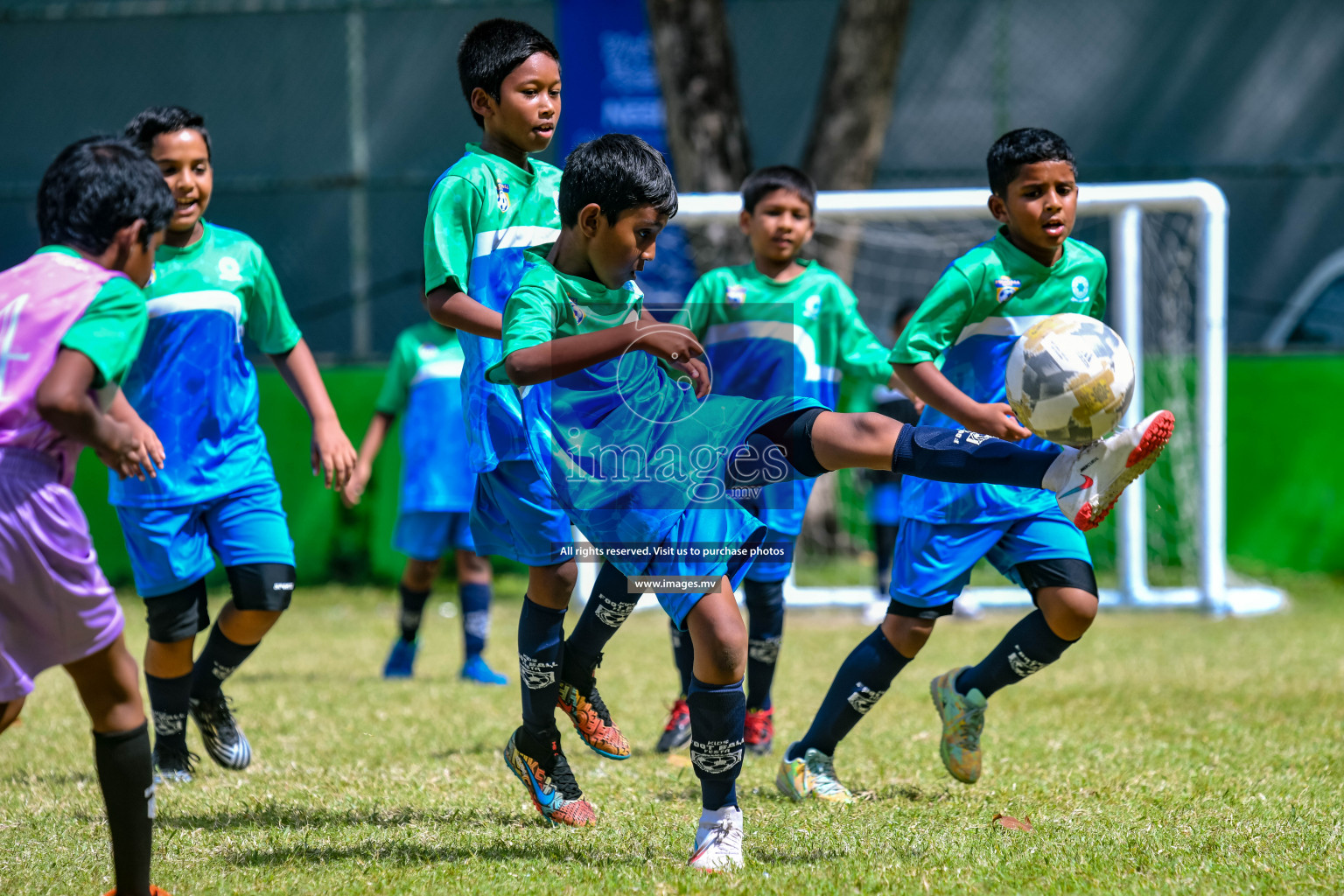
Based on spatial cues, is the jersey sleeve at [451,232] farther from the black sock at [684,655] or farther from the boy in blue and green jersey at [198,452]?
the black sock at [684,655]

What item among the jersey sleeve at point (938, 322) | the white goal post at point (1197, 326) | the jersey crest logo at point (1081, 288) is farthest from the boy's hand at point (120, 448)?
the white goal post at point (1197, 326)

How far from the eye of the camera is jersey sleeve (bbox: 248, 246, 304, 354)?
4.09 m

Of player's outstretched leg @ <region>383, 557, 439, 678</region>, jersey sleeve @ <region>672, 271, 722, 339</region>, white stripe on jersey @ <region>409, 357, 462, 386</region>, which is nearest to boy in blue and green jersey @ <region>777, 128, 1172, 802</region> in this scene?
jersey sleeve @ <region>672, 271, 722, 339</region>

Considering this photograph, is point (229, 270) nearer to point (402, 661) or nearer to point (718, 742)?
point (718, 742)

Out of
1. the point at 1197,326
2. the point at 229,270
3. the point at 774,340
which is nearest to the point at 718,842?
the point at 774,340

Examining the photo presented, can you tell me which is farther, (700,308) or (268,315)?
(700,308)

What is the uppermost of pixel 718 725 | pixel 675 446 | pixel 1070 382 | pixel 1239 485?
pixel 1070 382

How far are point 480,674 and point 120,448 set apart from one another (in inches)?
148

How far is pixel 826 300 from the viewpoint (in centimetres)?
457

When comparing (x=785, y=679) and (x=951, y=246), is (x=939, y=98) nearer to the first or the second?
(x=951, y=246)

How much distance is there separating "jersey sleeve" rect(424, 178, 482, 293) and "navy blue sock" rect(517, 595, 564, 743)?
2.77ft

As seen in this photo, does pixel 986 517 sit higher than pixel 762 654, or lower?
higher

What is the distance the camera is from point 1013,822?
3330mm

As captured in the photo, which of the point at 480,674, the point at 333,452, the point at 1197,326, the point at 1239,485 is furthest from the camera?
the point at 1239,485
